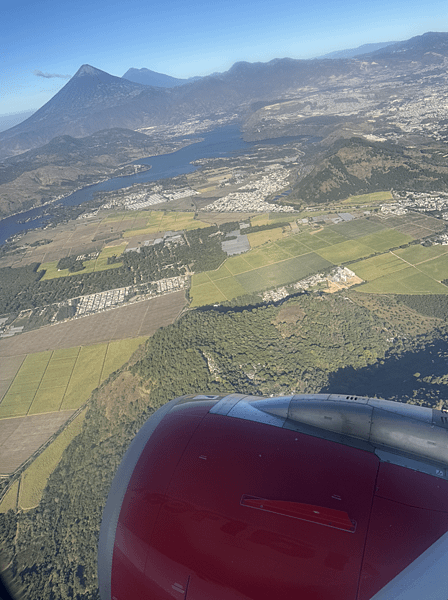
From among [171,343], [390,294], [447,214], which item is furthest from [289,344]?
[447,214]

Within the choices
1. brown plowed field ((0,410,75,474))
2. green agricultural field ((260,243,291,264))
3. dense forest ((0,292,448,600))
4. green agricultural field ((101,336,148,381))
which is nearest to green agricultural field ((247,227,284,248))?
green agricultural field ((260,243,291,264))

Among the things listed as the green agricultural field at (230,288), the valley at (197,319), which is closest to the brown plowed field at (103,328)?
the valley at (197,319)

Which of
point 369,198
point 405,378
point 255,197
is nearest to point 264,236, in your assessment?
point 369,198

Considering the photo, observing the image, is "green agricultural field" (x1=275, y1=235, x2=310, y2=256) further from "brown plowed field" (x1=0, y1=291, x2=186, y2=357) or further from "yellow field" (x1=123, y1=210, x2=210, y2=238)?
"yellow field" (x1=123, y1=210, x2=210, y2=238)

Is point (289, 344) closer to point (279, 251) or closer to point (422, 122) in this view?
point (279, 251)

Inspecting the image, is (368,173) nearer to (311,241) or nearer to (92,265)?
(311,241)

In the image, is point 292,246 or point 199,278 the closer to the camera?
point 199,278

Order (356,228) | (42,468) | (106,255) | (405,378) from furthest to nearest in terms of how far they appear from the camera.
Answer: (106,255), (356,228), (405,378), (42,468)
